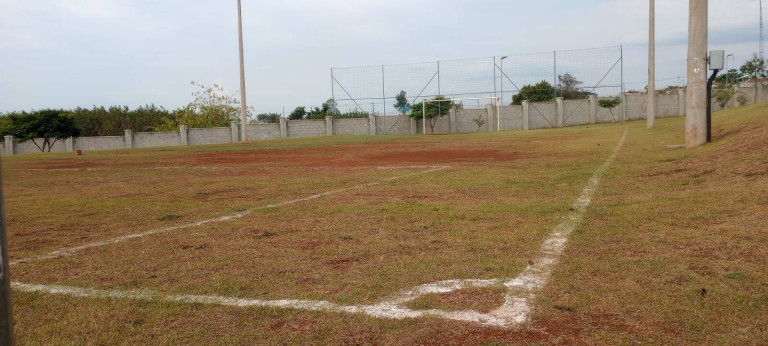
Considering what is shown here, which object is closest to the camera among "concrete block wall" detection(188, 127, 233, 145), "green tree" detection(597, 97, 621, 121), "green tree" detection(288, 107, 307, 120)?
"green tree" detection(597, 97, 621, 121)

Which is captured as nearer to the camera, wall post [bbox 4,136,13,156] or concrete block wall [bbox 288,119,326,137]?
wall post [bbox 4,136,13,156]

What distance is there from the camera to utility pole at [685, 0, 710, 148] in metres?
12.2

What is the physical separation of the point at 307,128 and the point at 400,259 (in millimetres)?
40604

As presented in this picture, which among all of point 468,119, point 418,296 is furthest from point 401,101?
point 418,296

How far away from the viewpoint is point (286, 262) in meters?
3.98

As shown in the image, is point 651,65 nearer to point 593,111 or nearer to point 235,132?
point 593,111

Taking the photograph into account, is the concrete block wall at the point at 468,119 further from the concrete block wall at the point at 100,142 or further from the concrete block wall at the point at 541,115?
the concrete block wall at the point at 100,142

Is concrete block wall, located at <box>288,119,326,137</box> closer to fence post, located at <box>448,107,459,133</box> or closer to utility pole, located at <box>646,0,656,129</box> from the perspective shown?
fence post, located at <box>448,107,459,133</box>

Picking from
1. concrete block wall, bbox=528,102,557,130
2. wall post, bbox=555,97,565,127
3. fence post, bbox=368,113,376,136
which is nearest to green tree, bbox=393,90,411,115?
fence post, bbox=368,113,376,136

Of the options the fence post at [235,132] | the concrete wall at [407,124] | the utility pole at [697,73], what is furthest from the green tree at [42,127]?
the utility pole at [697,73]

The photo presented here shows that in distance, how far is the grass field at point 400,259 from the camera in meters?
2.68

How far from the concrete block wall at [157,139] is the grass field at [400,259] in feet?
127

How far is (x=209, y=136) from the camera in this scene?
146 ft

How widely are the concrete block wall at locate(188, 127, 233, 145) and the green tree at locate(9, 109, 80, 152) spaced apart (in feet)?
29.2
